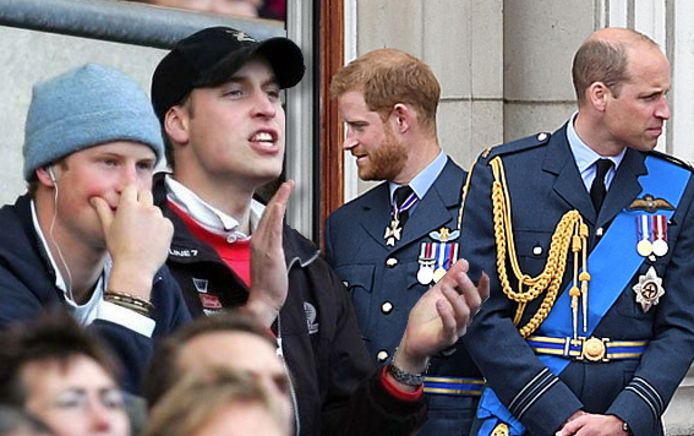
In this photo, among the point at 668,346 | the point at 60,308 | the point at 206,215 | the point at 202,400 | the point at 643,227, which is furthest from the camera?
the point at 643,227

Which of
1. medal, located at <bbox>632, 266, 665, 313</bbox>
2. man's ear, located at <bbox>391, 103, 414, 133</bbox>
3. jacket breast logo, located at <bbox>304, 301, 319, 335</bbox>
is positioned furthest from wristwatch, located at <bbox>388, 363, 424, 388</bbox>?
man's ear, located at <bbox>391, 103, 414, 133</bbox>

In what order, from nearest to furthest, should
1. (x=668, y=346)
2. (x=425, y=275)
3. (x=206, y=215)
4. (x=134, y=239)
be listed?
(x=134, y=239), (x=206, y=215), (x=668, y=346), (x=425, y=275)

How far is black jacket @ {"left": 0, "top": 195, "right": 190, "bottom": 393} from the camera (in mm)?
3840

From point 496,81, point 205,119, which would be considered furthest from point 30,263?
point 496,81

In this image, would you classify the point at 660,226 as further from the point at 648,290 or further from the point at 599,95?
the point at 599,95

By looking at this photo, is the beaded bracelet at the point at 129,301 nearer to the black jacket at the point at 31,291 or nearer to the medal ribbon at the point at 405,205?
the black jacket at the point at 31,291

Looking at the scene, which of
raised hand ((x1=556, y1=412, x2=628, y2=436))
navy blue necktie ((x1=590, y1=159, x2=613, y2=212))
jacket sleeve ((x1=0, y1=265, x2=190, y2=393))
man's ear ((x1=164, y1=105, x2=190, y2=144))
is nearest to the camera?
jacket sleeve ((x1=0, y1=265, x2=190, y2=393))

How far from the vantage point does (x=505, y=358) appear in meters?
5.63

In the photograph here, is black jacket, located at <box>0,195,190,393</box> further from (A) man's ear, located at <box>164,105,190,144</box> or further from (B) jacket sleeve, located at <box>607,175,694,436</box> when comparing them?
(B) jacket sleeve, located at <box>607,175,694,436</box>

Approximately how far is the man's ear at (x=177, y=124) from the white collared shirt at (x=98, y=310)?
74cm

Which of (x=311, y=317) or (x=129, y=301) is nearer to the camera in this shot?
(x=129, y=301)

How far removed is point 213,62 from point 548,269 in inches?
57.1

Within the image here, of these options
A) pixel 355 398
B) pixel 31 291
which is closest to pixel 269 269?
pixel 355 398

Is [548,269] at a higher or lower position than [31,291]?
lower
